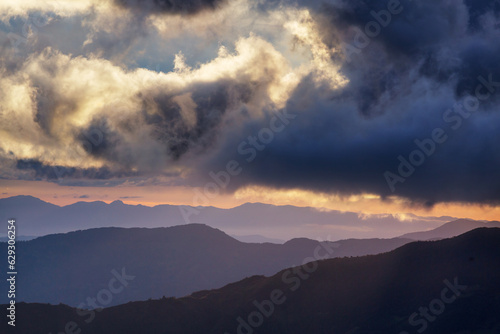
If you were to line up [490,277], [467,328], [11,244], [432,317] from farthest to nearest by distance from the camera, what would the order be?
[490,277] → [432,317] → [467,328] → [11,244]

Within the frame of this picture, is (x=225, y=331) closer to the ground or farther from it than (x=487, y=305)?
closer to the ground

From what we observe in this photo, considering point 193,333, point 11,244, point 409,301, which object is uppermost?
point 11,244

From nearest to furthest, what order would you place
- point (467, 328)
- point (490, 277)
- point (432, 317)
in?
point (467, 328)
point (432, 317)
point (490, 277)

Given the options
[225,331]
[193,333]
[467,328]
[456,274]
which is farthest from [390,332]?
[193,333]

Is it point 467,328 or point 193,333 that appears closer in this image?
point 467,328

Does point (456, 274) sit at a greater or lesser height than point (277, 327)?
greater

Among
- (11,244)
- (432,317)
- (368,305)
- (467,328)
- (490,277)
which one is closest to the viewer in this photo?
(11,244)

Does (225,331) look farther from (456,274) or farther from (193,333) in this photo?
(456,274)

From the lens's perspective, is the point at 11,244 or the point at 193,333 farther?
the point at 193,333

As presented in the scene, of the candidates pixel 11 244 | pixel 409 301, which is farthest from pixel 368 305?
pixel 11 244

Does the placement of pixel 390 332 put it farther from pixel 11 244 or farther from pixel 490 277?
pixel 11 244
